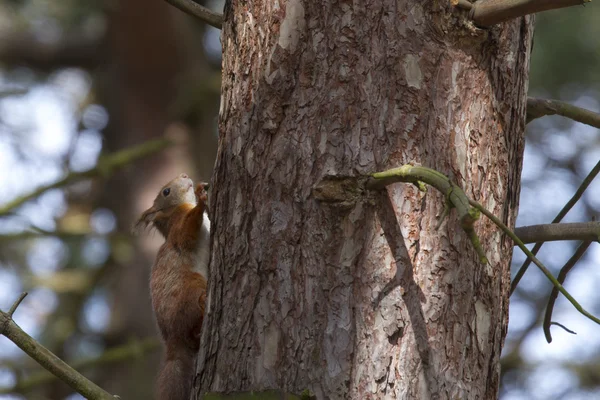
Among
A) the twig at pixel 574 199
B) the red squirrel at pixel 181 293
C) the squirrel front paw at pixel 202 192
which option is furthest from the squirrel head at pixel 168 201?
the twig at pixel 574 199

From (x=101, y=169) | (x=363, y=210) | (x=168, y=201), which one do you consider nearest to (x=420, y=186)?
(x=363, y=210)

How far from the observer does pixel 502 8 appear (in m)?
1.61

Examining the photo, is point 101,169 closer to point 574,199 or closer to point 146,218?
point 146,218

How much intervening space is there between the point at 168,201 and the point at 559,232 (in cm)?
207

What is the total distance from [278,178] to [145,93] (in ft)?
17.6

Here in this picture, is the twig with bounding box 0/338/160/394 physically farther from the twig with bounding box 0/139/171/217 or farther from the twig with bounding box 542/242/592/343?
the twig with bounding box 542/242/592/343

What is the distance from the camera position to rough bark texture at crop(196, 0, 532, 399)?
1.58 m

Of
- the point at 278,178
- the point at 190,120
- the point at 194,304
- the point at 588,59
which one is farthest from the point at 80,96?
the point at 278,178

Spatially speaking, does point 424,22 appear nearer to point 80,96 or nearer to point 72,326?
point 72,326

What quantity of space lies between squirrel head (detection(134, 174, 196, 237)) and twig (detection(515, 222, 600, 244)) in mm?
1902

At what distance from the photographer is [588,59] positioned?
5766 millimetres

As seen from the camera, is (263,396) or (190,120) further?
(190,120)

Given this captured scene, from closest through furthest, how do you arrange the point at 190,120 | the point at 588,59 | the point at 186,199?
the point at 186,199 → the point at 588,59 → the point at 190,120

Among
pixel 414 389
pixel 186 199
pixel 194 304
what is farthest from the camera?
pixel 186 199
